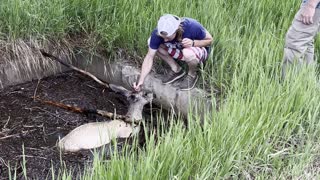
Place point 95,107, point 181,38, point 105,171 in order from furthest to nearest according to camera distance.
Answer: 1. point 95,107
2. point 181,38
3. point 105,171

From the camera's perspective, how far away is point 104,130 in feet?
10.3

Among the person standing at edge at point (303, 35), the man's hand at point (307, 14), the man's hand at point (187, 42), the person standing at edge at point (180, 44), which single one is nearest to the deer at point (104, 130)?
the person standing at edge at point (180, 44)

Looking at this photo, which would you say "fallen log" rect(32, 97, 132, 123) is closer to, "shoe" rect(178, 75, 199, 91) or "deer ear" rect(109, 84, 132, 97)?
"deer ear" rect(109, 84, 132, 97)

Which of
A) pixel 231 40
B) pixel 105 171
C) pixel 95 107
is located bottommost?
pixel 95 107

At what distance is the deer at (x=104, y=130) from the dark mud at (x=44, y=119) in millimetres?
53

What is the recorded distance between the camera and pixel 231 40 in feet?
11.2

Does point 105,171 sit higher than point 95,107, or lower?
higher

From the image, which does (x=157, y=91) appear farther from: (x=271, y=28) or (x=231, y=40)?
(x=271, y=28)

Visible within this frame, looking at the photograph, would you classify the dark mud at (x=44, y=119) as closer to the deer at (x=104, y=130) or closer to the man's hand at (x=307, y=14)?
the deer at (x=104, y=130)

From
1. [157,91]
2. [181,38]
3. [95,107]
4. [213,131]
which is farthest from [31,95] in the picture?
[213,131]

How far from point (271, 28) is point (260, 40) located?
0.32m

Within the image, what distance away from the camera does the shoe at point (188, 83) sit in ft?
11.1

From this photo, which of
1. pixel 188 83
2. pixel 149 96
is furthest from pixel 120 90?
pixel 188 83

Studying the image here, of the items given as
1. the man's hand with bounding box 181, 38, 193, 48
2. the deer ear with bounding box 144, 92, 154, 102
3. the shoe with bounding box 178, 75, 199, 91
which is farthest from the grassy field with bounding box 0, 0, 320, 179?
the deer ear with bounding box 144, 92, 154, 102
